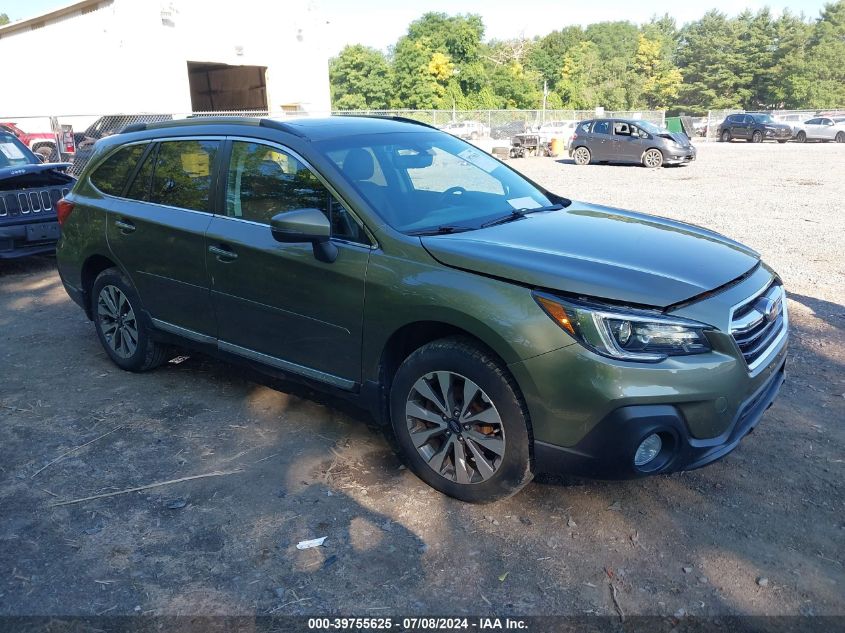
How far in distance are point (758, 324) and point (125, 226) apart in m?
3.96

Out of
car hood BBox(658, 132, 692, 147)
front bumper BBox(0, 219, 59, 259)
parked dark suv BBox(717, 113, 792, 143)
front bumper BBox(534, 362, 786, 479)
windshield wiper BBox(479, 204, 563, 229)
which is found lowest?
parked dark suv BBox(717, 113, 792, 143)

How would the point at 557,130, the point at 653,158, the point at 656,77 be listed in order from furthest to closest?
the point at 656,77
the point at 557,130
the point at 653,158

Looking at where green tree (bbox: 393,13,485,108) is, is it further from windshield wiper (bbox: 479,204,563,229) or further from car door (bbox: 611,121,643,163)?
windshield wiper (bbox: 479,204,563,229)

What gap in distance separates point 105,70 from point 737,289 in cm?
2548

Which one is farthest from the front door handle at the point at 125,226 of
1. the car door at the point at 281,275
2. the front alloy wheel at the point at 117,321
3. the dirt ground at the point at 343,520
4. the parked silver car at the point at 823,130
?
the parked silver car at the point at 823,130

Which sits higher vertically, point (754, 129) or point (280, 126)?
point (280, 126)

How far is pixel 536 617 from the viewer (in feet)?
8.80

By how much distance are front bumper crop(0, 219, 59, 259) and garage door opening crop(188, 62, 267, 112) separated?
70.8 feet

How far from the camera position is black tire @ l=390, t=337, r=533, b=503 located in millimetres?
3104

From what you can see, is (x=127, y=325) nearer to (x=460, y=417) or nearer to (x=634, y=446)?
(x=460, y=417)

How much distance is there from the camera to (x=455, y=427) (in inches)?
131

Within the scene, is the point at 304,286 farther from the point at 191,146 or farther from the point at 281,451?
the point at 191,146

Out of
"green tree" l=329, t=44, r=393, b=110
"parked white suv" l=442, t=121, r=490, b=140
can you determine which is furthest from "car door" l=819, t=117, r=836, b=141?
"green tree" l=329, t=44, r=393, b=110

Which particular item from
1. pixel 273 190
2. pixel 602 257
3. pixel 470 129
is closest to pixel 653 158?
pixel 470 129
